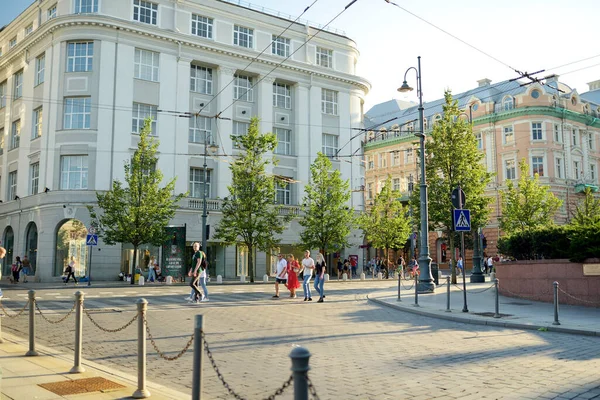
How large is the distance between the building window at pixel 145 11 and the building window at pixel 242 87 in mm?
7284

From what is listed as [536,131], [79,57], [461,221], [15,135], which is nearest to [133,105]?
[79,57]

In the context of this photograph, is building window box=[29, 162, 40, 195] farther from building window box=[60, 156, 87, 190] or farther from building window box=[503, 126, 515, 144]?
building window box=[503, 126, 515, 144]

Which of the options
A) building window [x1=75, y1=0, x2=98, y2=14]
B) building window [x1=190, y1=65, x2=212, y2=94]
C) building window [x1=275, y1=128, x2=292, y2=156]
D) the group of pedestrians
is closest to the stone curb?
the group of pedestrians

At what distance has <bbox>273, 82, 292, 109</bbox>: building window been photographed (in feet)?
146

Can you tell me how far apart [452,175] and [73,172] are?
23910 millimetres

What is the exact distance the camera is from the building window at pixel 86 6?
36.9 m

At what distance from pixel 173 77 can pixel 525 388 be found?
36450 mm

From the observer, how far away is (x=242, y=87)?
4266 centimetres

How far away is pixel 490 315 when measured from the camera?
45.6 feet

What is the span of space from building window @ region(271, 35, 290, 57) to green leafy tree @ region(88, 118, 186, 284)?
569 inches

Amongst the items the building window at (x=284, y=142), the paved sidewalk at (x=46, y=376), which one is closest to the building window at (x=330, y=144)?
the building window at (x=284, y=142)

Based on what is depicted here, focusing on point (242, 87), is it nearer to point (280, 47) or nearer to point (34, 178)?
point (280, 47)

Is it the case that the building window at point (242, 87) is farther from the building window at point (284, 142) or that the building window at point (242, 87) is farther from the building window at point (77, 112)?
the building window at point (77, 112)

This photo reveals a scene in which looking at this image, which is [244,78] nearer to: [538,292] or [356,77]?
[356,77]
